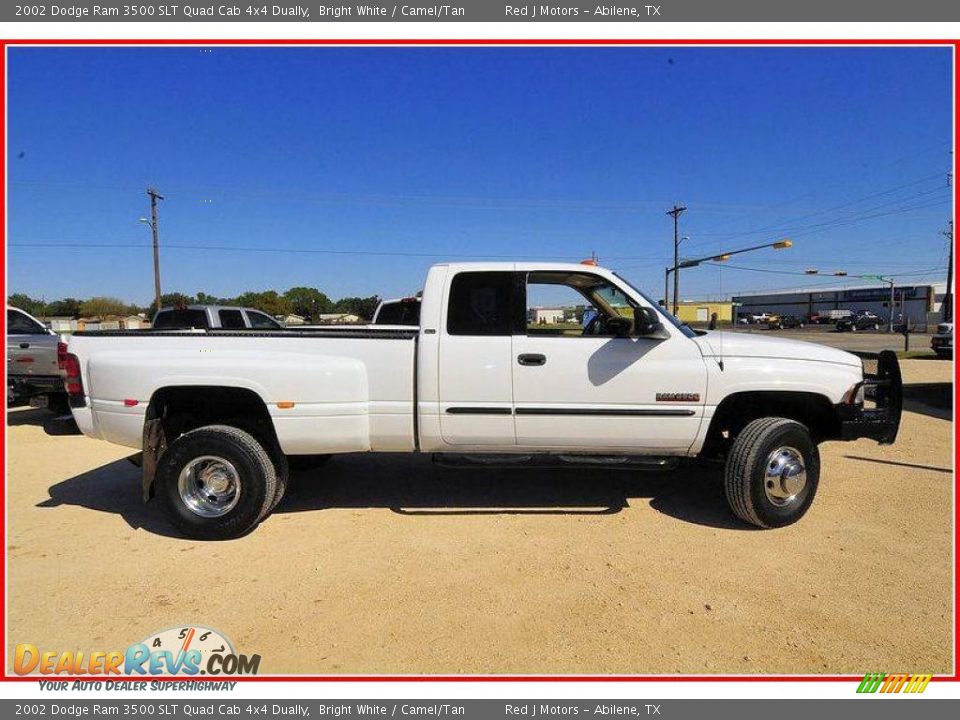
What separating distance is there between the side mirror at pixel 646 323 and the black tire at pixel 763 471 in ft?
3.47

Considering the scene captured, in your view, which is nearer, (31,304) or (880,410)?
(880,410)

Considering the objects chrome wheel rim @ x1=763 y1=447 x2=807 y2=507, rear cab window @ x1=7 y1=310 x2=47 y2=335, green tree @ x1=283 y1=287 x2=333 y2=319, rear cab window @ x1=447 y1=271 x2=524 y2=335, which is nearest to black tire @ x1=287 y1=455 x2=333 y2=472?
rear cab window @ x1=447 y1=271 x2=524 y2=335

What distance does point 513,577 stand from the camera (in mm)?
3111

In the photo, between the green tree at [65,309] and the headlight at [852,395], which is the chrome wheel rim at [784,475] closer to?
the headlight at [852,395]

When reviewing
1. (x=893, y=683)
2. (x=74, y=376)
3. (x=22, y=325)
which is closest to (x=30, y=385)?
(x=22, y=325)

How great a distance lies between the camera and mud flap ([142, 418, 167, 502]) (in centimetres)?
356

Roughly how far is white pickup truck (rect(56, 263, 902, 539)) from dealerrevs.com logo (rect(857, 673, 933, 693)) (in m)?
1.35

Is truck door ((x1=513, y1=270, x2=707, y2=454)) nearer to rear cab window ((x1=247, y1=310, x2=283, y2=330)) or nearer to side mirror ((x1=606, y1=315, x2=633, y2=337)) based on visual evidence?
side mirror ((x1=606, y1=315, x2=633, y2=337))

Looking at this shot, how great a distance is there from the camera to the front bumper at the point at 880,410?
374 centimetres

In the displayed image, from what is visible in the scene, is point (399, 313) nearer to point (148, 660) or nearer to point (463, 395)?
point (463, 395)

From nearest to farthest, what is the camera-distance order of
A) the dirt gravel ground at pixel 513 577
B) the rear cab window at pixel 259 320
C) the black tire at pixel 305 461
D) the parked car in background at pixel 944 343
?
the dirt gravel ground at pixel 513 577 → the black tire at pixel 305 461 → the rear cab window at pixel 259 320 → the parked car in background at pixel 944 343

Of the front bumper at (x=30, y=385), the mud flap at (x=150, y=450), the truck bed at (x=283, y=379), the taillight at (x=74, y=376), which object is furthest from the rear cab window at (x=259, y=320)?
the mud flap at (x=150, y=450)

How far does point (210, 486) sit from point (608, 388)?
118 inches

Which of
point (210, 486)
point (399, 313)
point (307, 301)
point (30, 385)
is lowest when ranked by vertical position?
point (210, 486)
